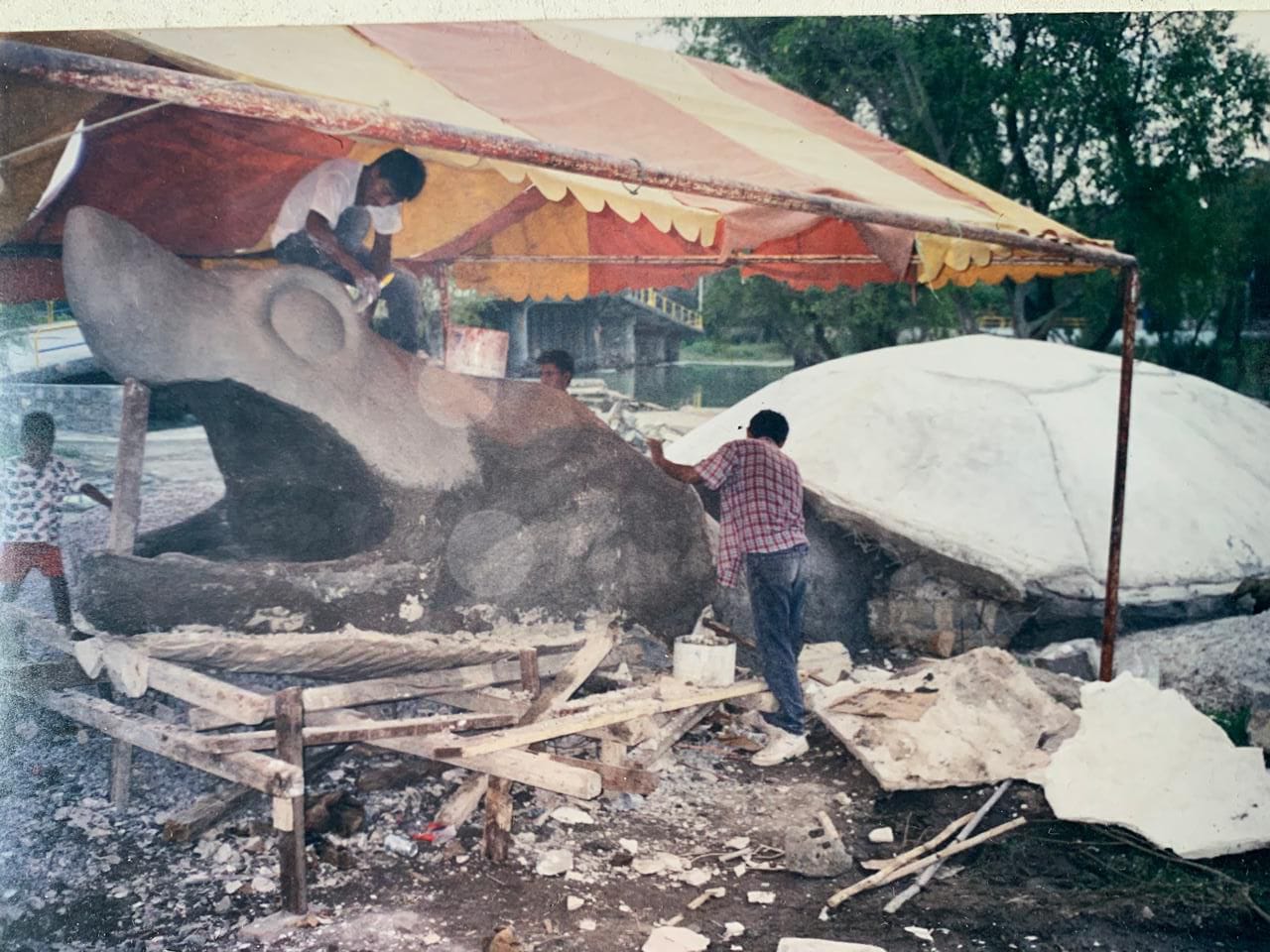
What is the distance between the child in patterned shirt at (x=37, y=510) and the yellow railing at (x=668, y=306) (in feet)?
12.4

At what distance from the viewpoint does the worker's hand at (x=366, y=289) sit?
404 cm

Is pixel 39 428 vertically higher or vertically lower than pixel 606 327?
lower

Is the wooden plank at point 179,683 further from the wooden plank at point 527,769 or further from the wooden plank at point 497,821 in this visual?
the wooden plank at point 497,821

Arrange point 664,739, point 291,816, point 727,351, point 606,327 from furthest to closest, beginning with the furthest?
1. point 727,351
2. point 606,327
3. point 664,739
4. point 291,816

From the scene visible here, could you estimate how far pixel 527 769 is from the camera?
3.10 m

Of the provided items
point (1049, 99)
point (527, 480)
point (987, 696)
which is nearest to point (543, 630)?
point (527, 480)

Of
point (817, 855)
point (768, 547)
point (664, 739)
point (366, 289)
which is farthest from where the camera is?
point (768, 547)

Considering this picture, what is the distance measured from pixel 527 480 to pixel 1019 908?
248 cm

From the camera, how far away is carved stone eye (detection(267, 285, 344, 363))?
11.7 feet

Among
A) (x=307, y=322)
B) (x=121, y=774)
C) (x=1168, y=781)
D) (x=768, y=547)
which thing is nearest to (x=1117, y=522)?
(x=1168, y=781)

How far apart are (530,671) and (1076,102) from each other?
3761 millimetres

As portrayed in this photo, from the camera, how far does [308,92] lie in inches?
115


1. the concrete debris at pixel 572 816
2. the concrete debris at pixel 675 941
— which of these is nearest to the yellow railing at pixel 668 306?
the concrete debris at pixel 572 816

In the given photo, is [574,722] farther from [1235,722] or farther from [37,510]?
[1235,722]
